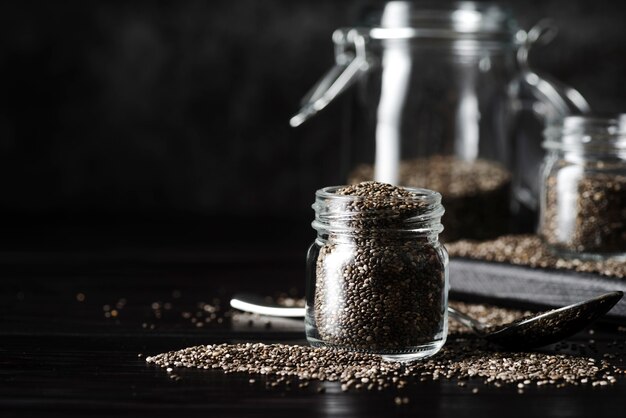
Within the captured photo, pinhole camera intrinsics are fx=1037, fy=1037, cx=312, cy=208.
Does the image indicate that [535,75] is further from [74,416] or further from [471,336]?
[74,416]

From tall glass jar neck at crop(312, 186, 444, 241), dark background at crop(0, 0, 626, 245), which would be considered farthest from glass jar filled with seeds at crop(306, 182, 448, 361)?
dark background at crop(0, 0, 626, 245)

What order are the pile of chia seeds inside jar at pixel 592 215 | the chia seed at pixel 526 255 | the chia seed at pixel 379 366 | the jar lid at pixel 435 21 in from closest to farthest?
the chia seed at pixel 379 366, the chia seed at pixel 526 255, the pile of chia seeds inside jar at pixel 592 215, the jar lid at pixel 435 21

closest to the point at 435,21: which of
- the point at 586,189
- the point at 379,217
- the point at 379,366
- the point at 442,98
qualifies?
the point at 442,98

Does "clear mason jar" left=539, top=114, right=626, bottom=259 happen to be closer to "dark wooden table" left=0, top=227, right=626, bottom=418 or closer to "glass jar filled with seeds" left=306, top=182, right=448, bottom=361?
"dark wooden table" left=0, top=227, right=626, bottom=418

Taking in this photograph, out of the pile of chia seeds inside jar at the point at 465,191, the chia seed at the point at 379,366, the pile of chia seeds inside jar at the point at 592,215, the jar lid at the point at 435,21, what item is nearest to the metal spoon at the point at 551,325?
the chia seed at the point at 379,366

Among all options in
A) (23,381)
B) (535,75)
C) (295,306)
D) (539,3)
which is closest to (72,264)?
(295,306)

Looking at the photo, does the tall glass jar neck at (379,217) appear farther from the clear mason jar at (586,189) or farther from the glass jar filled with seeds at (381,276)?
the clear mason jar at (586,189)
